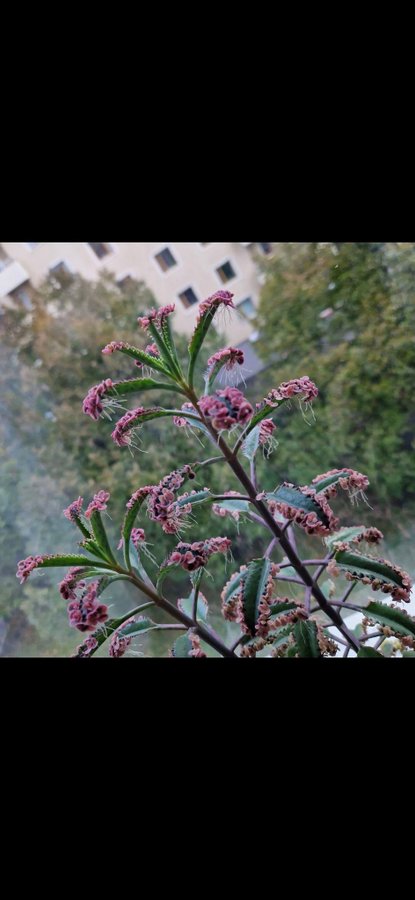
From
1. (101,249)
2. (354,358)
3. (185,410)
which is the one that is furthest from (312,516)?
(101,249)

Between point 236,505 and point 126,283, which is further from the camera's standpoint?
point 126,283

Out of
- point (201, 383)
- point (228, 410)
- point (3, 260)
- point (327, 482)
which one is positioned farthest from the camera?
point (3, 260)

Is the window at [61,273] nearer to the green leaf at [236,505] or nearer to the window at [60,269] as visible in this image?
the window at [60,269]

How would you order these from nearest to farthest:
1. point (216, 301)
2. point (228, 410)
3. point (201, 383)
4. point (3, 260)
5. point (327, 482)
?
point (228, 410) → point (216, 301) → point (327, 482) → point (201, 383) → point (3, 260)

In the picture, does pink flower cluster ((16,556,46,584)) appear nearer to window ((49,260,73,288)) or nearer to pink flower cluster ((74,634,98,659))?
pink flower cluster ((74,634,98,659))

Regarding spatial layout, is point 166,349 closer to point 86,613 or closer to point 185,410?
point 185,410
